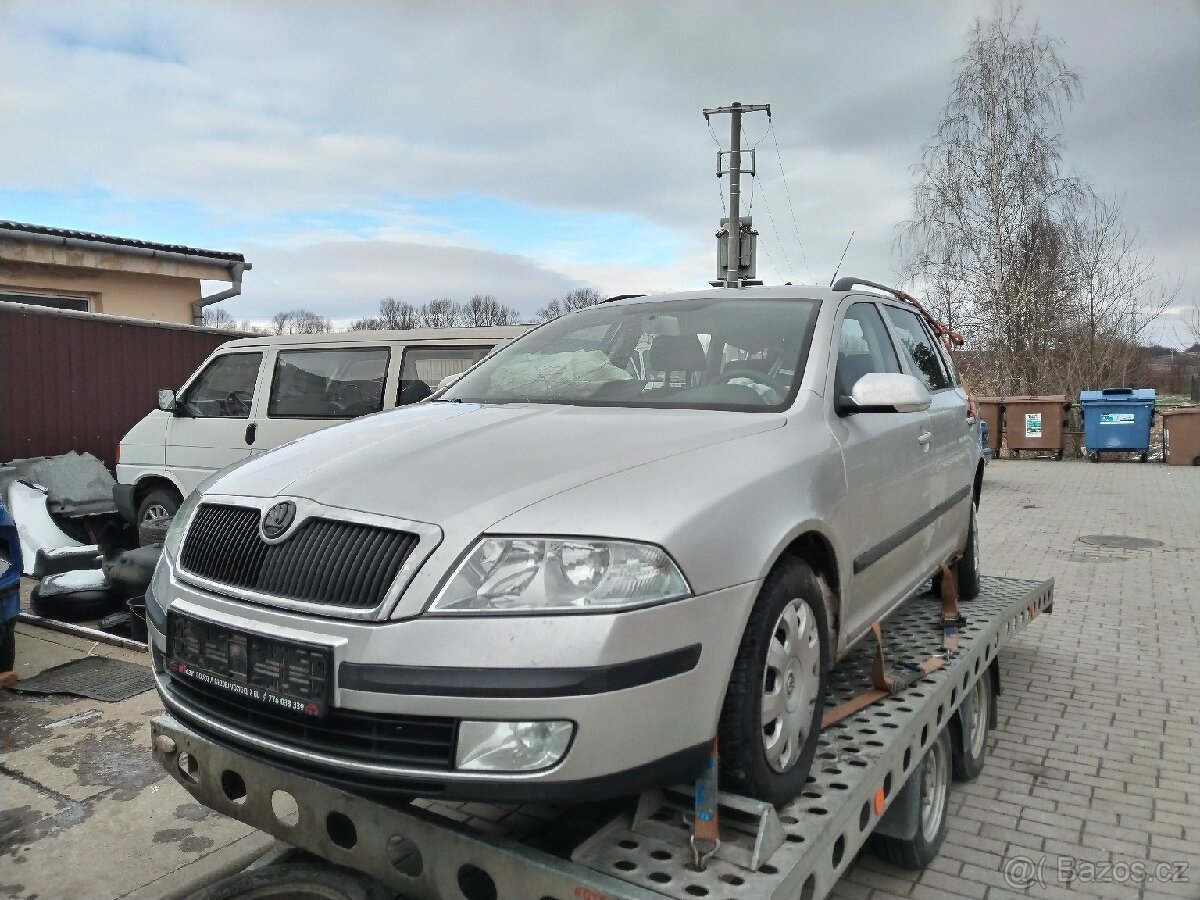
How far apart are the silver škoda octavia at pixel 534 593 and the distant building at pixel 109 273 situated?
36.4 feet

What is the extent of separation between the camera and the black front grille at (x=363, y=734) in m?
1.83

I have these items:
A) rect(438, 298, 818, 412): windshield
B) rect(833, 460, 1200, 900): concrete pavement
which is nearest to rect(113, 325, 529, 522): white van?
rect(438, 298, 818, 412): windshield

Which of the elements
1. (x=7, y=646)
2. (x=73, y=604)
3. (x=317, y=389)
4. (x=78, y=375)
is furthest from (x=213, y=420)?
(x=78, y=375)

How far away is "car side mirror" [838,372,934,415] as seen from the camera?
2.82 m

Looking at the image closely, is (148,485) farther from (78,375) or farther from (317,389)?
(78,375)

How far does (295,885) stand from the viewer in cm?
229

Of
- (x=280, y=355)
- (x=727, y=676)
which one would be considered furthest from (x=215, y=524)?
(x=280, y=355)

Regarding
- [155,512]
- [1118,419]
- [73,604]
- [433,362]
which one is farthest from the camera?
[1118,419]

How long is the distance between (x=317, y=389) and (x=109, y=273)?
25.2 ft

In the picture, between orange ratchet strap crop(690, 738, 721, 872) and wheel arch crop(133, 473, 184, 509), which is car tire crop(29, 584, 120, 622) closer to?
wheel arch crop(133, 473, 184, 509)

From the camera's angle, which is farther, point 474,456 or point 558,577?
point 474,456

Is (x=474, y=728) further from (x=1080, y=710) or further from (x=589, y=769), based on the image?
(x=1080, y=710)

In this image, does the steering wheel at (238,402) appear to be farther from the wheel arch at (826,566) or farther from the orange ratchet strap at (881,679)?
the wheel arch at (826,566)

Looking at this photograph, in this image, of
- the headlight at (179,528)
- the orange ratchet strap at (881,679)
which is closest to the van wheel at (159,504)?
the headlight at (179,528)
